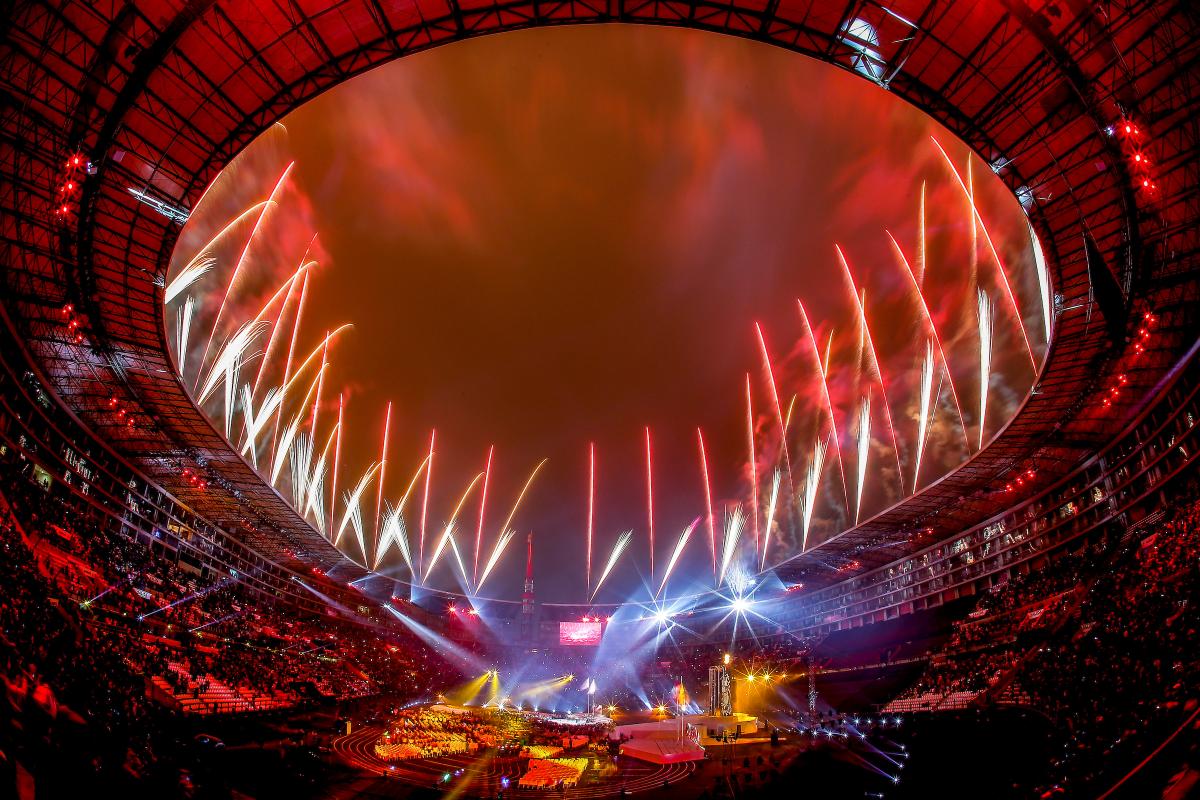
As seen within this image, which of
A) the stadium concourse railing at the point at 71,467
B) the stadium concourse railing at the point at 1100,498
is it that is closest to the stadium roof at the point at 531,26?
the stadium concourse railing at the point at 1100,498

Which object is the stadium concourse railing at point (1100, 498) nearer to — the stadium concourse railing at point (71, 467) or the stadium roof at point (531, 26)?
the stadium roof at point (531, 26)

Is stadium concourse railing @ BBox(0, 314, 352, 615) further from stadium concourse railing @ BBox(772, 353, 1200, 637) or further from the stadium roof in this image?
stadium concourse railing @ BBox(772, 353, 1200, 637)

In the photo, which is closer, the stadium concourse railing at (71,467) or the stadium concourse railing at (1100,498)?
the stadium concourse railing at (1100,498)

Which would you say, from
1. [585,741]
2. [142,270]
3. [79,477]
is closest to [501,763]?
[585,741]

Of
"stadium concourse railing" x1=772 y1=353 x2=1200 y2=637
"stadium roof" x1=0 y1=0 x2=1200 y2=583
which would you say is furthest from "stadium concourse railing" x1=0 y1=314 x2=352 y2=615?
"stadium concourse railing" x1=772 y1=353 x2=1200 y2=637

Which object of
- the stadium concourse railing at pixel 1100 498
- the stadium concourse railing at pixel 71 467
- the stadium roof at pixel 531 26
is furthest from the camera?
the stadium concourse railing at pixel 71 467

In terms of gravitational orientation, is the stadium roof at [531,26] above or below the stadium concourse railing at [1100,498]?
above

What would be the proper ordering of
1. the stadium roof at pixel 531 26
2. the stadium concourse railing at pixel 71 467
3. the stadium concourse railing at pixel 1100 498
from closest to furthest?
the stadium roof at pixel 531 26, the stadium concourse railing at pixel 1100 498, the stadium concourse railing at pixel 71 467

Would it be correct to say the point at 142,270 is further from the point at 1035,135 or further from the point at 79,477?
the point at 1035,135

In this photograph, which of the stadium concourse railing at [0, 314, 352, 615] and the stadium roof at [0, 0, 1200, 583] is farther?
the stadium concourse railing at [0, 314, 352, 615]
